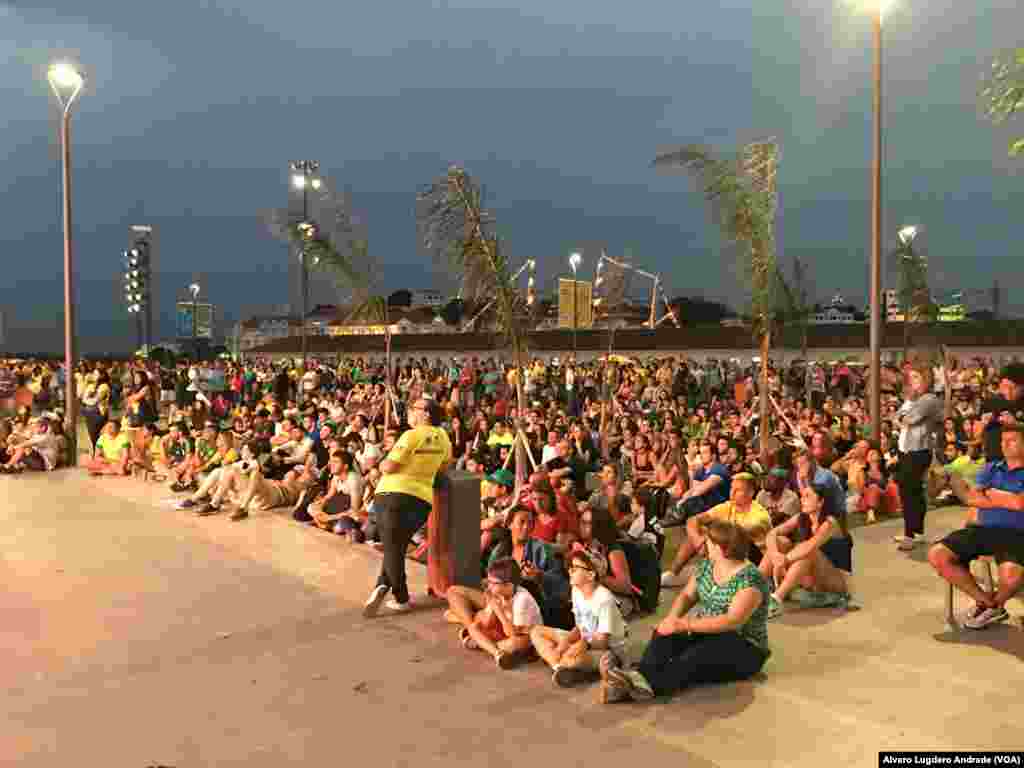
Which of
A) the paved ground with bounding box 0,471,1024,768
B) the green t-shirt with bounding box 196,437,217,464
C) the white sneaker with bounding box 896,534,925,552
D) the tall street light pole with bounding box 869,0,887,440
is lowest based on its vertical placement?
the paved ground with bounding box 0,471,1024,768

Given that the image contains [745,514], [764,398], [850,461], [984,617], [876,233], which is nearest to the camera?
[984,617]

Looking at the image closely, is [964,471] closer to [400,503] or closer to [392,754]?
[400,503]

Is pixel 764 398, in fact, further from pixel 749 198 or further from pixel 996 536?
pixel 996 536

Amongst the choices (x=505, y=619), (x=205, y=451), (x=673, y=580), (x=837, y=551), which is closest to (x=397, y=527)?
(x=505, y=619)

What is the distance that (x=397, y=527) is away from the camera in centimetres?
675

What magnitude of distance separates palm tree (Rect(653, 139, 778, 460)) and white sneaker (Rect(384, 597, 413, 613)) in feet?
18.6

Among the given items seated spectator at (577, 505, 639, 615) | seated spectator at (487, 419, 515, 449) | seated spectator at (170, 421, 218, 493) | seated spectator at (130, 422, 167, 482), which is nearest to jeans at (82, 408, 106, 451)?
seated spectator at (130, 422, 167, 482)

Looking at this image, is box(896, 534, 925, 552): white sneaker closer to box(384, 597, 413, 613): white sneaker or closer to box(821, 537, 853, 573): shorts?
box(821, 537, 853, 573): shorts

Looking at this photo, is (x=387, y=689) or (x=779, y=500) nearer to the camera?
(x=387, y=689)

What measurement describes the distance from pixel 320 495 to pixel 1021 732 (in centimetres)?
803

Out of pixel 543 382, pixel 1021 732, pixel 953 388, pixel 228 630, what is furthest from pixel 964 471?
pixel 543 382

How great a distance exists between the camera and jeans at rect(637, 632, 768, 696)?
5016 mm

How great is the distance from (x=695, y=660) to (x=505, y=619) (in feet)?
4.15

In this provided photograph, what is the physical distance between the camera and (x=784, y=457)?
32.6 ft
